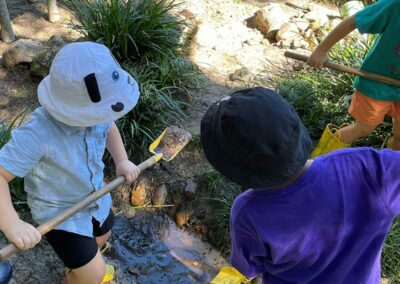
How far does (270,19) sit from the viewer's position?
474cm

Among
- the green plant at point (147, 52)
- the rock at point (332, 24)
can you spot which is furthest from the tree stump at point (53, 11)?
the rock at point (332, 24)

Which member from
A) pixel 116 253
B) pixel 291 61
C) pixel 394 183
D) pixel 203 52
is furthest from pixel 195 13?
pixel 394 183

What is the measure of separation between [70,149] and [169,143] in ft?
3.03

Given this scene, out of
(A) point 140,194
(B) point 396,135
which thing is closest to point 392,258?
(B) point 396,135

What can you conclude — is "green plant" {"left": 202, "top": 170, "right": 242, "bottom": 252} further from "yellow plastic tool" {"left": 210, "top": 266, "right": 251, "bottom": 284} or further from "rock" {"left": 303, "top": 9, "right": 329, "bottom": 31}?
"rock" {"left": 303, "top": 9, "right": 329, "bottom": 31}

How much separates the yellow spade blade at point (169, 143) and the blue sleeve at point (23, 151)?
75cm

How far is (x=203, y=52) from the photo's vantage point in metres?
4.45

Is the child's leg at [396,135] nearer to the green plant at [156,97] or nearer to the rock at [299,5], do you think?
the green plant at [156,97]

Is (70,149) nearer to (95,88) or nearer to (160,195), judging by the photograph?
(95,88)

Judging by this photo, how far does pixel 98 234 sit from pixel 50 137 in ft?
2.12

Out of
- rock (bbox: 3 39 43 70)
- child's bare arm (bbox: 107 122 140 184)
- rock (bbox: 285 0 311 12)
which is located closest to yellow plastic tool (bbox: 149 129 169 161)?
child's bare arm (bbox: 107 122 140 184)

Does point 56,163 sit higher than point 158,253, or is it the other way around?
point 56,163

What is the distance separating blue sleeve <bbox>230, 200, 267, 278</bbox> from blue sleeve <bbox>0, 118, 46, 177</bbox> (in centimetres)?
78

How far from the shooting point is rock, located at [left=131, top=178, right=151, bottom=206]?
121 inches
